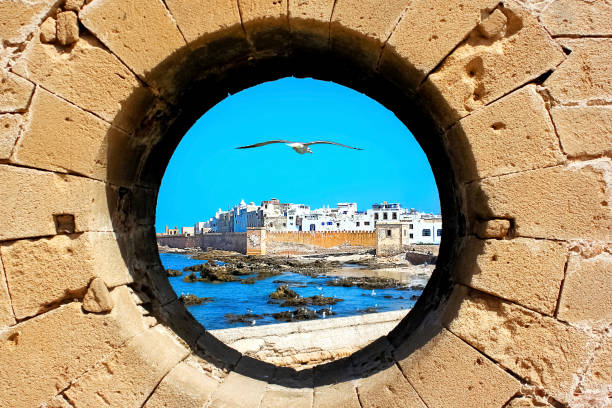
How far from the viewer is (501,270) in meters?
2.34

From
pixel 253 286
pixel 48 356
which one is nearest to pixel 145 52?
pixel 48 356

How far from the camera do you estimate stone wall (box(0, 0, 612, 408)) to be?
2268mm

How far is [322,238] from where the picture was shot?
5512 cm

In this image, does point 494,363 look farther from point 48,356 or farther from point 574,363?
point 48,356

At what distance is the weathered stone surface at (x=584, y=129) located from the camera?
7.55ft

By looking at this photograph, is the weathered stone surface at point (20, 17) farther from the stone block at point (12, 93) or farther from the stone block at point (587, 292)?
the stone block at point (587, 292)

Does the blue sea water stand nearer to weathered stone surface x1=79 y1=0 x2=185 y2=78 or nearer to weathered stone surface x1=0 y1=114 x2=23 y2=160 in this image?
weathered stone surface x1=0 y1=114 x2=23 y2=160

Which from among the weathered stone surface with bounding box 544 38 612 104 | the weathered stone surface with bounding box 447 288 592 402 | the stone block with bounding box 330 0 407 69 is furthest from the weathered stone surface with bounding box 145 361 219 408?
the weathered stone surface with bounding box 544 38 612 104

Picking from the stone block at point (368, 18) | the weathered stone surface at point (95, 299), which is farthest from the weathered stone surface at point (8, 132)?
the stone block at point (368, 18)

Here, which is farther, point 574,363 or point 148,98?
point 148,98

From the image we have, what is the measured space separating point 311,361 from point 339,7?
15.1 feet

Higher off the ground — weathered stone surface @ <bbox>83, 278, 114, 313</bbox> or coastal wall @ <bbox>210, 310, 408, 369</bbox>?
weathered stone surface @ <bbox>83, 278, 114, 313</bbox>

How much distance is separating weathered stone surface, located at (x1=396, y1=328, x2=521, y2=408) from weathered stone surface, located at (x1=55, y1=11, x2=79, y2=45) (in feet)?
9.03

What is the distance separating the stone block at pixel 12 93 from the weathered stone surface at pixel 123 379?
1.49 metres
